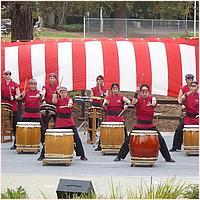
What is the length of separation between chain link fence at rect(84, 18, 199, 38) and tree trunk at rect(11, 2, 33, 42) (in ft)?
47.2

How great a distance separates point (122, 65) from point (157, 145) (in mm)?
5230

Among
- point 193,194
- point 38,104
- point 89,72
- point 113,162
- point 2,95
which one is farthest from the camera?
point 89,72

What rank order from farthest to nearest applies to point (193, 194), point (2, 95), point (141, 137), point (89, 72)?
point (89, 72) < point (2, 95) < point (141, 137) < point (193, 194)

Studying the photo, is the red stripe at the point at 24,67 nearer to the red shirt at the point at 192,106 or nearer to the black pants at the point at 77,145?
the black pants at the point at 77,145

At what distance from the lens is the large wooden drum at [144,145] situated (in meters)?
11.1

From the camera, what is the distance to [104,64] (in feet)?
52.6

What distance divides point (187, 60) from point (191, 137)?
176 inches

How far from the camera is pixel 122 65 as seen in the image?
1611 centimetres

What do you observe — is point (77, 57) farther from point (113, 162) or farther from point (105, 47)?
point (113, 162)

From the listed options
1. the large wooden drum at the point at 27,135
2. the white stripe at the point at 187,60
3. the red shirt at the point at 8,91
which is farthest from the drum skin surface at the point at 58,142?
the white stripe at the point at 187,60

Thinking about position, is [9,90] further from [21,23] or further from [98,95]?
[21,23]

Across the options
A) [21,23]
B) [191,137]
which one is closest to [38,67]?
[21,23]

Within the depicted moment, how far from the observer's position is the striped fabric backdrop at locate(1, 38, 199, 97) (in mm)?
16016

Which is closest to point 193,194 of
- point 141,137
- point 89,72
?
point 141,137
